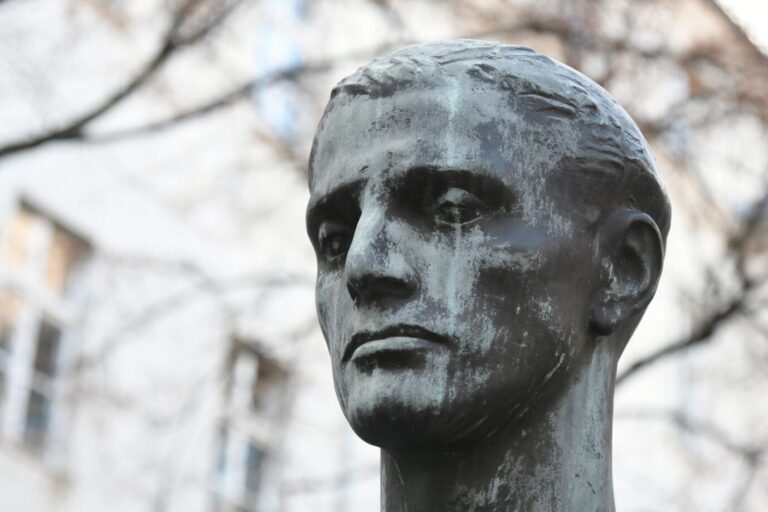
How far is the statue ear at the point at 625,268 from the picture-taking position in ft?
11.4

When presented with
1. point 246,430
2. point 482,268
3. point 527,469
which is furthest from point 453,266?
A: point 246,430

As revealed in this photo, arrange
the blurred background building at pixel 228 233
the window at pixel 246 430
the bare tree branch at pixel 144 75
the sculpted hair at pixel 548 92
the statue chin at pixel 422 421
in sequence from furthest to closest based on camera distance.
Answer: the window at pixel 246 430
the blurred background building at pixel 228 233
the bare tree branch at pixel 144 75
the sculpted hair at pixel 548 92
the statue chin at pixel 422 421

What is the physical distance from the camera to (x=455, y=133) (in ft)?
11.2

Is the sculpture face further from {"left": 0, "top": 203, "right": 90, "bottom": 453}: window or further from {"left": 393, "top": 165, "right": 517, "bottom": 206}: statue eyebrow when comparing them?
{"left": 0, "top": 203, "right": 90, "bottom": 453}: window

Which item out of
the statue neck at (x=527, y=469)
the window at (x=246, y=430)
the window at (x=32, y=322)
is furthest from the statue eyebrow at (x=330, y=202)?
the window at (x=32, y=322)

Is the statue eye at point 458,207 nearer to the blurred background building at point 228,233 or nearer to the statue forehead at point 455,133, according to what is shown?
the statue forehead at point 455,133

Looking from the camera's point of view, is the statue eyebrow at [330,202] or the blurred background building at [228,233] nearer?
the statue eyebrow at [330,202]

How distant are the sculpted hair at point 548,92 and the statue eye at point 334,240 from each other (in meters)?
0.24

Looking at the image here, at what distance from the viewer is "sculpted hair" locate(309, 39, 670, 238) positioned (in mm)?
3475

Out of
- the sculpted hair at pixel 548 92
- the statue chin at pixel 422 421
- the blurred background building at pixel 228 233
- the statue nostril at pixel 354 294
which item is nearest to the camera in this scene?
the statue chin at pixel 422 421

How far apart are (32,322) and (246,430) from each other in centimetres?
231

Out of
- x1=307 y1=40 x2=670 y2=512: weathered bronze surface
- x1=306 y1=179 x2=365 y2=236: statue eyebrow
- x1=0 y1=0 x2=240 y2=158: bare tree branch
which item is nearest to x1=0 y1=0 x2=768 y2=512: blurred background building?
x1=0 y1=0 x2=240 y2=158: bare tree branch

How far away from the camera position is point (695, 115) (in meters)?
11.4

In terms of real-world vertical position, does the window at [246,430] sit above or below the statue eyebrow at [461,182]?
above
